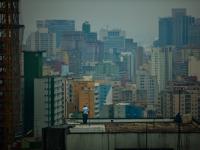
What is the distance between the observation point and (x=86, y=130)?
296cm

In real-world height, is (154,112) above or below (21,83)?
below

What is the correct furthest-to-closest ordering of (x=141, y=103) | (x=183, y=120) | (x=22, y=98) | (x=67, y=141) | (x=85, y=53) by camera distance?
(x=85, y=53)
(x=141, y=103)
(x=22, y=98)
(x=183, y=120)
(x=67, y=141)

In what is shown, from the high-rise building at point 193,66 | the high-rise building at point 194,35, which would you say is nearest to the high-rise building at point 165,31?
the high-rise building at point 194,35

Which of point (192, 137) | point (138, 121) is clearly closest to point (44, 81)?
point (138, 121)

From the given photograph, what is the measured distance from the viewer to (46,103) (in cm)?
418

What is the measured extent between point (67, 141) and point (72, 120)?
0.64 meters

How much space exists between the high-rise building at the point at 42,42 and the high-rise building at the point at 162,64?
146 centimetres

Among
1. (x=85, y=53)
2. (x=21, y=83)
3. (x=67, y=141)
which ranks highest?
(x=85, y=53)

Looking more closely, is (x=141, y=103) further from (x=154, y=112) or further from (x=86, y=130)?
(x=86, y=130)

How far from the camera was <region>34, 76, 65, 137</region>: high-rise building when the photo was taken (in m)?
4.00

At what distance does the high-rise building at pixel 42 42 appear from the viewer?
508 cm

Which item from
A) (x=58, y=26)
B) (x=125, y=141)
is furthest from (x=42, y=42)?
(x=125, y=141)

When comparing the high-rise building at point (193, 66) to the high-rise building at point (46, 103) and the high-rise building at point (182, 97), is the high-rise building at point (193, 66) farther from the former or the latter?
the high-rise building at point (46, 103)

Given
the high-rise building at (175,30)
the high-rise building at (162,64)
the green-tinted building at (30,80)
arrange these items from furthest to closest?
the high-rise building at (162,64)
the high-rise building at (175,30)
the green-tinted building at (30,80)
